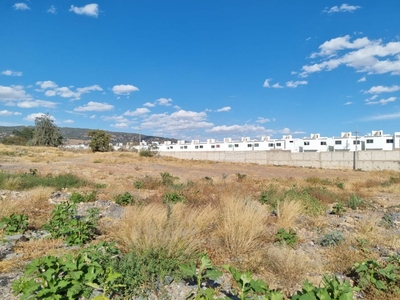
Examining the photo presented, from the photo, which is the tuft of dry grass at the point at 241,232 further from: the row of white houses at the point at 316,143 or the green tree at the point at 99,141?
the green tree at the point at 99,141

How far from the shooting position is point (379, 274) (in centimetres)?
311

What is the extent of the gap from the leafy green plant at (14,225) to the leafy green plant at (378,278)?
5.29 m

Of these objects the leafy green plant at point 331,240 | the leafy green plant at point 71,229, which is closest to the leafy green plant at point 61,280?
the leafy green plant at point 71,229

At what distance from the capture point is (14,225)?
4660 millimetres

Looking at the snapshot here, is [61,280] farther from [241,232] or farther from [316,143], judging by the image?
[316,143]

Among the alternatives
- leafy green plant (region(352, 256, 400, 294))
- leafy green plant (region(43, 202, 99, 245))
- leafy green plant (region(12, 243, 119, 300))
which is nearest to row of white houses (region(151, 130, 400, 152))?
leafy green plant (region(352, 256, 400, 294))

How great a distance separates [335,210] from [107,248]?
6.73m

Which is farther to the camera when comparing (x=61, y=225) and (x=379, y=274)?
(x=61, y=225)

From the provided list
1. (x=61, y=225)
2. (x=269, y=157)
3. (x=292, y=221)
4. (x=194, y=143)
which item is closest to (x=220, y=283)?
(x=61, y=225)

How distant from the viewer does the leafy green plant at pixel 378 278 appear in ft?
9.26

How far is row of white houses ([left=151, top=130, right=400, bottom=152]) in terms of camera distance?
61.5 m

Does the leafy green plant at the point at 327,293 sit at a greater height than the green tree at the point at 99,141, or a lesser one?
lesser

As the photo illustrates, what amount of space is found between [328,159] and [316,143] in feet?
112

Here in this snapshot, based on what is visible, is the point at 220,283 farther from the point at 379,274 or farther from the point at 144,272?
the point at 379,274
